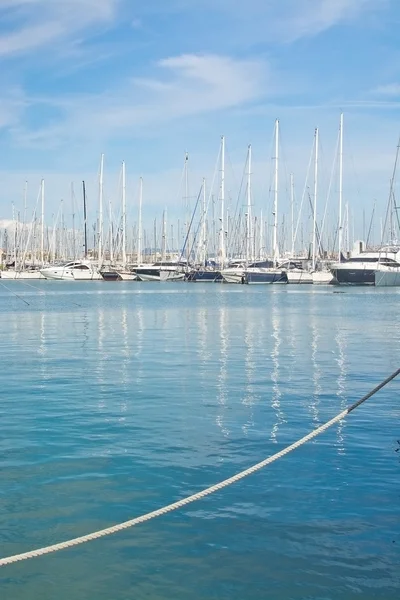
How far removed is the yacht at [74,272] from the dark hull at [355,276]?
51421 mm

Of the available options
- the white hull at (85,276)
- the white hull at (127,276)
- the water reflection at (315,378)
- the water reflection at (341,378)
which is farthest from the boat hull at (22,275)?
the water reflection at (315,378)

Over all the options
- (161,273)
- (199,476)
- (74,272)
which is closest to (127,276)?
(161,273)

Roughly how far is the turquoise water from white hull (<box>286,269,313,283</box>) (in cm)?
9664

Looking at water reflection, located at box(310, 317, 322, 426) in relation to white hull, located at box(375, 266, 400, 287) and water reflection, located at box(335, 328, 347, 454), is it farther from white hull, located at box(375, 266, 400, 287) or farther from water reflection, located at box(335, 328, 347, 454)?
white hull, located at box(375, 266, 400, 287)

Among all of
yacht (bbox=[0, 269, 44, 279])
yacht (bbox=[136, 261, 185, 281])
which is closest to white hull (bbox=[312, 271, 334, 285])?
yacht (bbox=[136, 261, 185, 281])

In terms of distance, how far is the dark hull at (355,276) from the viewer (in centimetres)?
11688

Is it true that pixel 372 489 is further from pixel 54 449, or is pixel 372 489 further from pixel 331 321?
pixel 331 321

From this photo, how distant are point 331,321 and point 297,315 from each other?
21.5 ft

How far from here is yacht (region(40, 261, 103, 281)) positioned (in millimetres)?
153500

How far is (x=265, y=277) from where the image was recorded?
129 meters

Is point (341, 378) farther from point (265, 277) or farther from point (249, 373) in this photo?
point (265, 277)

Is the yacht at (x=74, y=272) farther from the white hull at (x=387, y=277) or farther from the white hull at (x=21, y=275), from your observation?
the white hull at (x=387, y=277)

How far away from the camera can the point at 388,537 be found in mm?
10914

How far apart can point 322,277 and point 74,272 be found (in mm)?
50293
